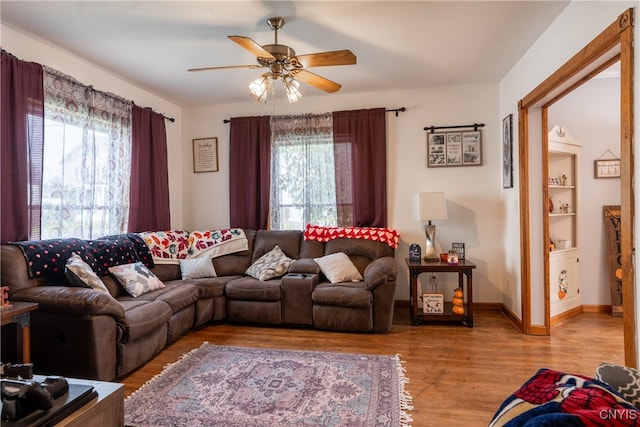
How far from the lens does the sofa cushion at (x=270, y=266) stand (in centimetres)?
379

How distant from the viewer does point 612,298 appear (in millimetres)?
3871

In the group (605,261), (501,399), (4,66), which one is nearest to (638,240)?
(501,399)

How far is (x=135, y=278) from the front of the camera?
3.18m

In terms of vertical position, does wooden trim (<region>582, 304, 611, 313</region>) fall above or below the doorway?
below

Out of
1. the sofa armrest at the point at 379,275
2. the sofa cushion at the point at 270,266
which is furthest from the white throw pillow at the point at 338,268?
the sofa cushion at the point at 270,266

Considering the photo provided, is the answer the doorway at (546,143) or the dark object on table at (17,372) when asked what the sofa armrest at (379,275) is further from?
the dark object on table at (17,372)

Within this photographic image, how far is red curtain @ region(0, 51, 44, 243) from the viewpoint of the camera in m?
2.56

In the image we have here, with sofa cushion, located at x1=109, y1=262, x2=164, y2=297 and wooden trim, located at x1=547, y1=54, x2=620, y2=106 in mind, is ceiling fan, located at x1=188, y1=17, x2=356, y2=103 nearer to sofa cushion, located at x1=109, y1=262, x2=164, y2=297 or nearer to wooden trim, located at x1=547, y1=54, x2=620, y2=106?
wooden trim, located at x1=547, y1=54, x2=620, y2=106

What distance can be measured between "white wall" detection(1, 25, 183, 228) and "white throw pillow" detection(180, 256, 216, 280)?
98cm

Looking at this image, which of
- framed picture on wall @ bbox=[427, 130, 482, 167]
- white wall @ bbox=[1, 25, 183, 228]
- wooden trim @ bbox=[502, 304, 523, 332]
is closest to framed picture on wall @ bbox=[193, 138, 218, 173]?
white wall @ bbox=[1, 25, 183, 228]

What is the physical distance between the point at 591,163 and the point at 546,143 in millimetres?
1163

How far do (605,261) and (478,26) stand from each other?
3047 mm

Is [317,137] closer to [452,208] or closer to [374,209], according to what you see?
[374,209]

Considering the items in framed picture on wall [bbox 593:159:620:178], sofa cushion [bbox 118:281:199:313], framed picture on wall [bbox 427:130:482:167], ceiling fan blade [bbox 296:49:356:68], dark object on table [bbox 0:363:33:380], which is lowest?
sofa cushion [bbox 118:281:199:313]
